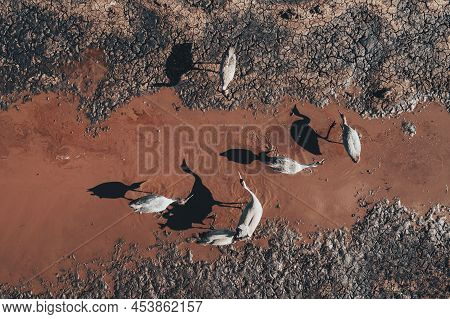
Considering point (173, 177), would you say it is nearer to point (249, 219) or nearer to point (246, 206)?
point (246, 206)

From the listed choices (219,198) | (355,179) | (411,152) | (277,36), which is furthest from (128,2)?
(411,152)

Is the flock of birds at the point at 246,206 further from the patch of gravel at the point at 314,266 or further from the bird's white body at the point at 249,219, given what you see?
the patch of gravel at the point at 314,266

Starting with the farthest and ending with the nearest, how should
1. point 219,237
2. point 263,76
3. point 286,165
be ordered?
point 263,76 < point 286,165 < point 219,237

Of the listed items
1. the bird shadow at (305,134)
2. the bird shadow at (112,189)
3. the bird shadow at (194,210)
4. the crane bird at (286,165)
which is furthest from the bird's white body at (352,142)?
the bird shadow at (112,189)

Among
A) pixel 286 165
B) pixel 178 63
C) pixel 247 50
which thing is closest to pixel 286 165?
pixel 286 165

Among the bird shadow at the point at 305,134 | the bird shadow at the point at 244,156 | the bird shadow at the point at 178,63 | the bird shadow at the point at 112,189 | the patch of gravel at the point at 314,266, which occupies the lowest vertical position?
the patch of gravel at the point at 314,266
